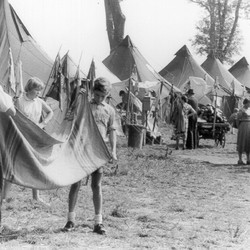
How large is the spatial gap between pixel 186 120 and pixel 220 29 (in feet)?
89.3

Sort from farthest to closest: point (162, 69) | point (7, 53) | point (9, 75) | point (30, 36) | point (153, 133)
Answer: point (162, 69), point (153, 133), point (30, 36), point (7, 53), point (9, 75)

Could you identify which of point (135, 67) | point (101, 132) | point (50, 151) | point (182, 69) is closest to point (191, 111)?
point (135, 67)

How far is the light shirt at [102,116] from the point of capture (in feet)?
20.3

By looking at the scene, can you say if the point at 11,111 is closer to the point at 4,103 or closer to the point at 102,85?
the point at 4,103

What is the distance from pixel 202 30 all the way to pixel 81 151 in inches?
1584

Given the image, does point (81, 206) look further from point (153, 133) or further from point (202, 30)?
point (202, 30)

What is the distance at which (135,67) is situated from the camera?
2352cm

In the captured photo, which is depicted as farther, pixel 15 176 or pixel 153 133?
pixel 153 133

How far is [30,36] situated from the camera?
618 inches

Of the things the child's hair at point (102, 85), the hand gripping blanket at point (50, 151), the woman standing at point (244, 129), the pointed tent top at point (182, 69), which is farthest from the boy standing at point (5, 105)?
the pointed tent top at point (182, 69)

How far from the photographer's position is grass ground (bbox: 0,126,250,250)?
555 cm

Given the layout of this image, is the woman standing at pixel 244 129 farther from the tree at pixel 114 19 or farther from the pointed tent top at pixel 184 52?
the pointed tent top at pixel 184 52

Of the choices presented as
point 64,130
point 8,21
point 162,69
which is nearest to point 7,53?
point 8,21

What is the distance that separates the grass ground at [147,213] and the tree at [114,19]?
14.7 m
